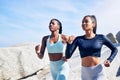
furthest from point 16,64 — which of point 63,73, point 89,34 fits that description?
point 89,34

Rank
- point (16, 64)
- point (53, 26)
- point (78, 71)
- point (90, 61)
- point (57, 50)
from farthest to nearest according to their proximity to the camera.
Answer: point (16, 64), point (78, 71), point (53, 26), point (57, 50), point (90, 61)

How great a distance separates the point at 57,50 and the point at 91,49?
0.94 meters

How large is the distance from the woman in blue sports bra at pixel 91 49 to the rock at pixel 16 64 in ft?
19.2

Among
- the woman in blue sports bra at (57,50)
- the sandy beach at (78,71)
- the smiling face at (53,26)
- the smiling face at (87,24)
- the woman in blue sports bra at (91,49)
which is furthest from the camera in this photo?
the sandy beach at (78,71)

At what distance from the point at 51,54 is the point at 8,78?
17.4 feet

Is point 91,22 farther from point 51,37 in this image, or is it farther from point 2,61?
point 2,61

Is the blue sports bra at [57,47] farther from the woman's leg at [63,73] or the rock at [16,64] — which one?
the rock at [16,64]

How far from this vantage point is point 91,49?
5.20 meters

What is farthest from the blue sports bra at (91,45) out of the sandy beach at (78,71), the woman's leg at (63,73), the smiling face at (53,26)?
the sandy beach at (78,71)

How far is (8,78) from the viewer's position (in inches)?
435

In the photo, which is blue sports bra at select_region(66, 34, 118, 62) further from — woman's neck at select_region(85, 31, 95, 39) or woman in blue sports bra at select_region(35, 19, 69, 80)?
woman in blue sports bra at select_region(35, 19, 69, 80)

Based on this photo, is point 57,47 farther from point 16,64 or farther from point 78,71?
point 16,64

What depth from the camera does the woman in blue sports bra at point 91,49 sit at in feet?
16.8

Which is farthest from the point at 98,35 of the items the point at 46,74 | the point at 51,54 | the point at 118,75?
the point at 46,74
